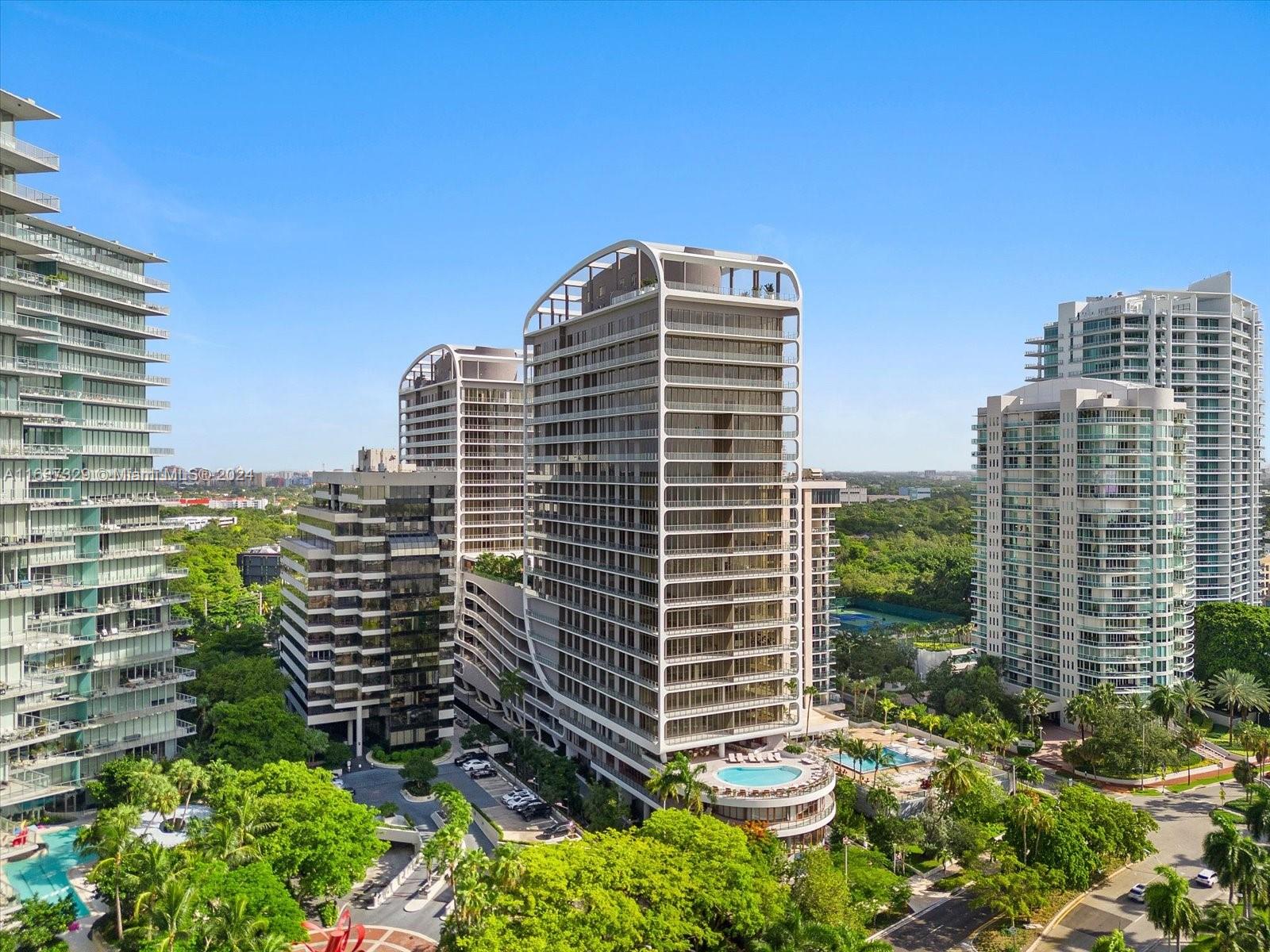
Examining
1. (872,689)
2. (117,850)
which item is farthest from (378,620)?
(872,689)

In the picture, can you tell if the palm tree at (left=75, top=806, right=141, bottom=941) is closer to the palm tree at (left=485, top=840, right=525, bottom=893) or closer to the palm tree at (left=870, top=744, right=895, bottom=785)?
the palm tree at (left=485, top=840, right=525, bottom=893)

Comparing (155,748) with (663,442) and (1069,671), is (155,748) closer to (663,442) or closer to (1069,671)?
(663,442)

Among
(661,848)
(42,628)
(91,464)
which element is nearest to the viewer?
(661,848)

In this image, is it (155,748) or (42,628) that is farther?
(155,748)

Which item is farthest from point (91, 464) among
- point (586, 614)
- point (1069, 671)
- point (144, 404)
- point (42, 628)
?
point (1069, 671)

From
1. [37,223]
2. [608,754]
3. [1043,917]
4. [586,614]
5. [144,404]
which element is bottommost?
[1043,917]

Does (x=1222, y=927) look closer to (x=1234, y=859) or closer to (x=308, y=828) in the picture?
(x=1234, y=859)

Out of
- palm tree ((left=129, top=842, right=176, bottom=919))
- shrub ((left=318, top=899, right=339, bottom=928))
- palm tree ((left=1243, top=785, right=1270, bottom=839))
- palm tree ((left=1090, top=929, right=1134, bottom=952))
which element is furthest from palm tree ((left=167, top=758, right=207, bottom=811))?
palm tree ((left=1243, top=785, right=1270, bottom=839))

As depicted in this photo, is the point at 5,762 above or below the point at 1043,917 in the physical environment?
above
